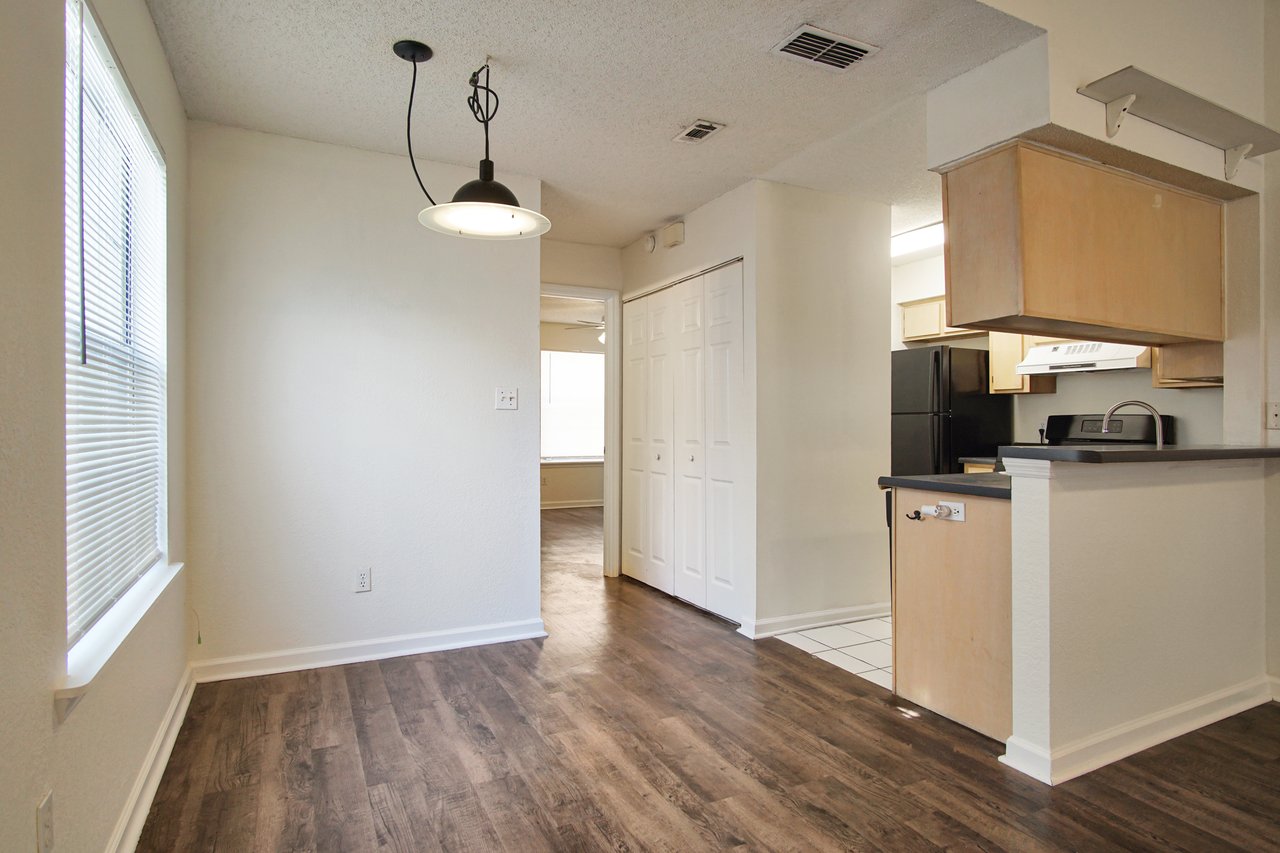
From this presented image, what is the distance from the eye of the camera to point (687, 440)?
169 inches

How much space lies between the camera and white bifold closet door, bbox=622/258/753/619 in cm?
384

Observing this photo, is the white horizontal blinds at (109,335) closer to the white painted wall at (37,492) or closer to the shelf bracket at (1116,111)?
the white painted wall at (37,492)

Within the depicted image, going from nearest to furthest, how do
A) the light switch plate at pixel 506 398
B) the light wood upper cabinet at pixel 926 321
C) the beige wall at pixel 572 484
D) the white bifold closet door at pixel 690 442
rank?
the light switch plate at pixel 506 398
the white bifold closet door at pixel 690 442
the light wood upper cabinet at pixel 926 321
the beige wall at pixel 572 484

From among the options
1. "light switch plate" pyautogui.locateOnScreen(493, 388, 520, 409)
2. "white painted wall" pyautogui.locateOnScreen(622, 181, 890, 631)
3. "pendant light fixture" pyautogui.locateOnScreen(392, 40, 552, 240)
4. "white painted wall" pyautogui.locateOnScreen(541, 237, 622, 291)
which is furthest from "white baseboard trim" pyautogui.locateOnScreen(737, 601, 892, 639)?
"white painted wall" pyautogui.locateOnScreen(541, 237, 622, 291)

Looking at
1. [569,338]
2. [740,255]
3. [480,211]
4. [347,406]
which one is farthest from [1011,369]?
[569,338]

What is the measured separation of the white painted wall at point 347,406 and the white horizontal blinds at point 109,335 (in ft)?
1.74

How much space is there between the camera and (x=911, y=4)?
2.13 meters

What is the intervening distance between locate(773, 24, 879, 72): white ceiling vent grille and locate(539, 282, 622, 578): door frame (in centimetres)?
271

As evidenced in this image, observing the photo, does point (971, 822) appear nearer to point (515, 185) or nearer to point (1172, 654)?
point (1172, 654)

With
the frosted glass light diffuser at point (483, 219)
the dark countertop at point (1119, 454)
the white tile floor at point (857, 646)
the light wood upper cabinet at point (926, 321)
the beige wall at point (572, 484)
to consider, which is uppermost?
the light wood upper cabinet at point (926, 321)

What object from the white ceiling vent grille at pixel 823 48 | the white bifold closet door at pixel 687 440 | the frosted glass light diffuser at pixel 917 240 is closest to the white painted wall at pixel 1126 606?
the white ceiling vent grille at pixel 823 48

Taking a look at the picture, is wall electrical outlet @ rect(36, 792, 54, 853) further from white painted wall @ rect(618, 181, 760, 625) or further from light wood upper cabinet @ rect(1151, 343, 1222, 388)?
light wood upper cabinet @ rect(1151, 343, 1222, 388)

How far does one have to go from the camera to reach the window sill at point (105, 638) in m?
1.33

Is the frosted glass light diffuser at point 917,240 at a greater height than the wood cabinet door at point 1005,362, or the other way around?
the frosted glass light diffuser at point 917,240
